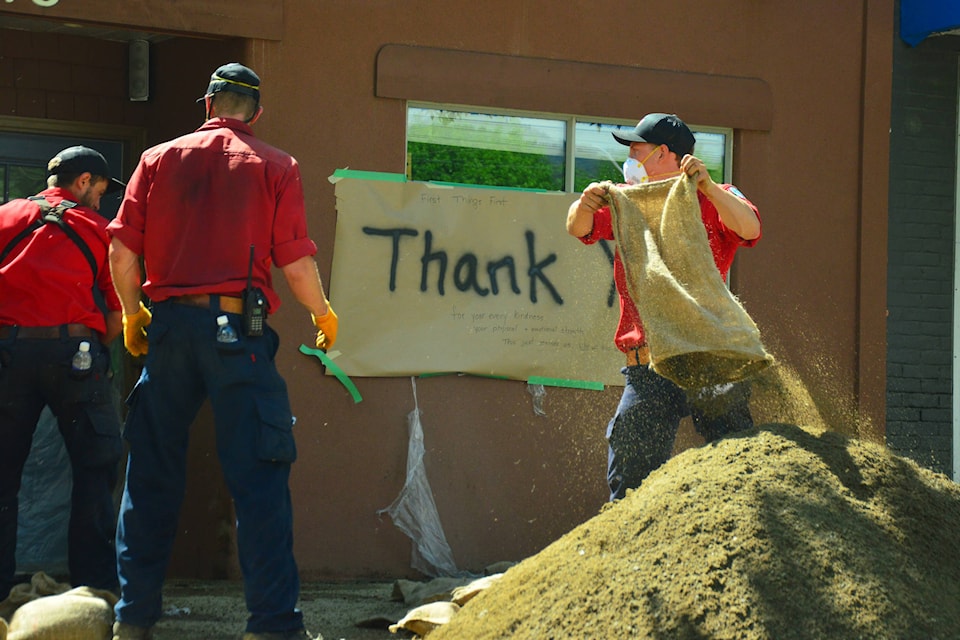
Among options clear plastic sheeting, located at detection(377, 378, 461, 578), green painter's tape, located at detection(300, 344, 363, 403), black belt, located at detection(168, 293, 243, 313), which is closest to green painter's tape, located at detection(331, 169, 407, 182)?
green painter's tape, located at detection(300, 344, 363, 403)

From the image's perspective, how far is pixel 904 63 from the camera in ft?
27.7

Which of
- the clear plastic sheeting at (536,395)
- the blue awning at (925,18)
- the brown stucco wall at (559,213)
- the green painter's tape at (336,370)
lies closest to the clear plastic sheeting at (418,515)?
the brown stucco wall at (559,213)

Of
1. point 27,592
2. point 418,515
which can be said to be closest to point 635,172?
point 418,515

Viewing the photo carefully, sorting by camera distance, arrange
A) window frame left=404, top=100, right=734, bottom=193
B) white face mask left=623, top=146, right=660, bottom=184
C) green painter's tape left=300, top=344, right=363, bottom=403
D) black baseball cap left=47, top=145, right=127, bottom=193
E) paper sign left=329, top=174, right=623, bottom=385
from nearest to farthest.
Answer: white face mask left=623, top=146, right=660, bottom=184
black baseball cap left=47, top=145, right=127, bottom=193
green painter's tape left=300, top=344, right=363, bottom=403
paper sign left=329, top=174, right=623, bottom=385
window frame left=404, top=100, right=734, bottom=193

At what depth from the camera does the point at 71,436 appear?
18.7ft

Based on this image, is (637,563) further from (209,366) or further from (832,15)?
(832,15)

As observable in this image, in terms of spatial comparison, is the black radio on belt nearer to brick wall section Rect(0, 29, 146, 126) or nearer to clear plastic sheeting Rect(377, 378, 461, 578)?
clear plastic sheeting Rect(377, 378, 461, 578)

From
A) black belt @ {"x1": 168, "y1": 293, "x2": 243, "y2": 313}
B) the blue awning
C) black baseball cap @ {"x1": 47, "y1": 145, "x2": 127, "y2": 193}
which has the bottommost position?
black belt @ {"x1": 168, "y1": 293, "x2": 243, "y2": 313}

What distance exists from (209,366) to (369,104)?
265 cm

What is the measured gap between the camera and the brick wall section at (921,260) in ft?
27.4

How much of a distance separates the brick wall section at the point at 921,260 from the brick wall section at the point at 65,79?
16.0 ft

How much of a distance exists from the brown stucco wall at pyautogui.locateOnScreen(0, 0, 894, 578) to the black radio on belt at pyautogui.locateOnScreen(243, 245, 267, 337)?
6.65ft

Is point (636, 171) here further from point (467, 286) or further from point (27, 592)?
point (27, 592)

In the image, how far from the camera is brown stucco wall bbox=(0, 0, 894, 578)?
6766mm
